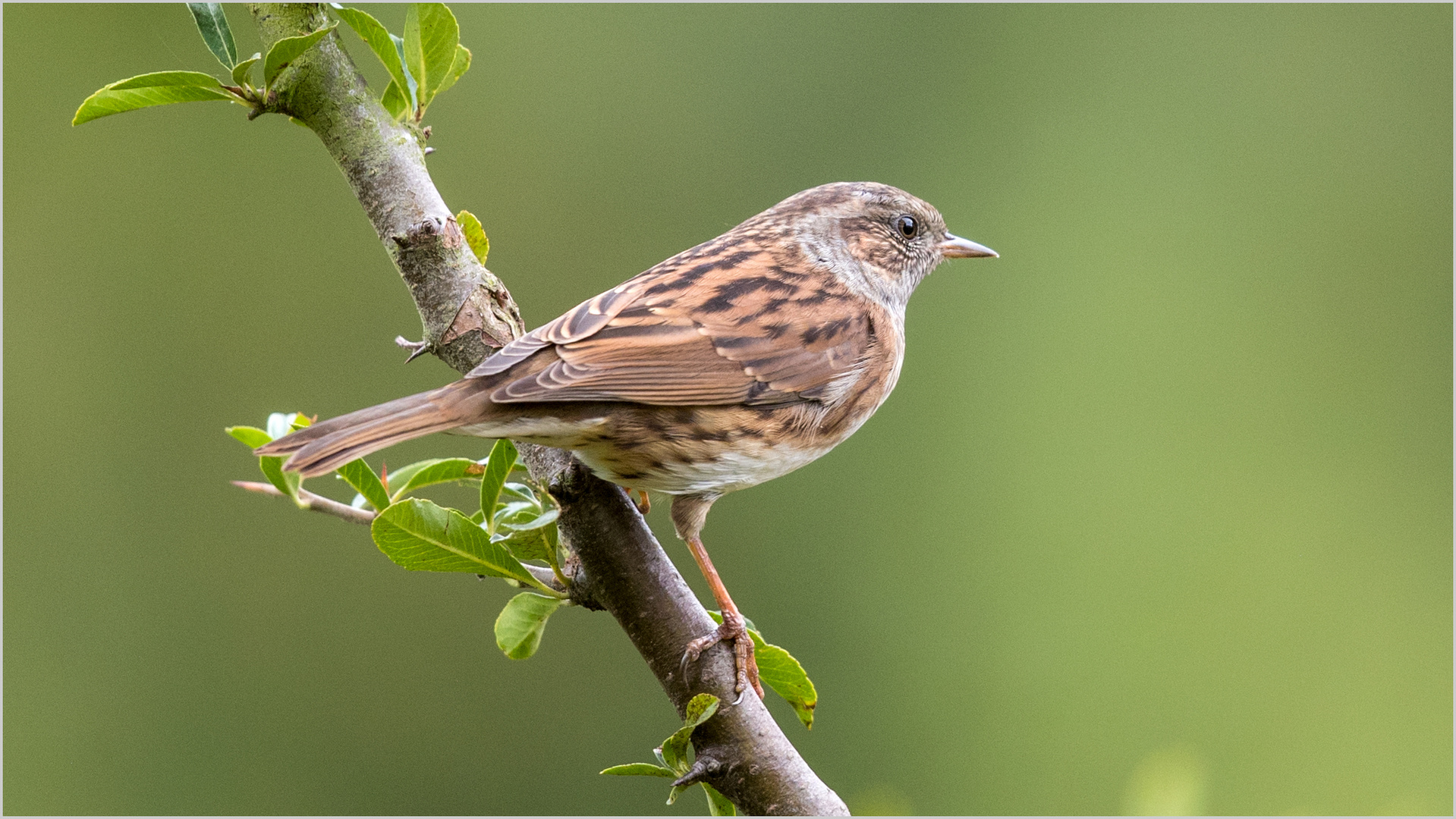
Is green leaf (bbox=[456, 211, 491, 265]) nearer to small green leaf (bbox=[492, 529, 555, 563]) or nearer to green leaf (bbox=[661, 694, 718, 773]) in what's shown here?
small green leaf (bbox=[492, 529, 555, 563])

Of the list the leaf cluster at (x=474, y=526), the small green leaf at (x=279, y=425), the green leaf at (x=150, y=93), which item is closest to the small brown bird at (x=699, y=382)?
the leaf cluster at (x=474, y=526)

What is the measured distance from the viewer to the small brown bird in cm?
258

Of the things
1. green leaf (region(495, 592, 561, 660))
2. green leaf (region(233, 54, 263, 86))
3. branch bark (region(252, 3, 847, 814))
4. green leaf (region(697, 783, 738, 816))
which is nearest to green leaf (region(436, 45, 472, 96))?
branch bark (region(252, 3, 847, 814))

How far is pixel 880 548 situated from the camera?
7293mm

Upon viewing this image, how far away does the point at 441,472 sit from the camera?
278 centimetres

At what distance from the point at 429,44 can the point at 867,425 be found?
532cm

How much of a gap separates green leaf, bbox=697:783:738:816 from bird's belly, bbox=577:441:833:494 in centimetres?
63

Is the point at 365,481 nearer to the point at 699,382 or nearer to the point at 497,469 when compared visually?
the point at 497,469

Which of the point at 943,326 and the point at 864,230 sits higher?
the point at 864,230

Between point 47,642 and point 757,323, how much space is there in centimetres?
558

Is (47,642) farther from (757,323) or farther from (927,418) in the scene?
(757,323)

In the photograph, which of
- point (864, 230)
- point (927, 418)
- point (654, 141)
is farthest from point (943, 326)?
point (864, 230)

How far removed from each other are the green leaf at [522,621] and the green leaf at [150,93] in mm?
1078

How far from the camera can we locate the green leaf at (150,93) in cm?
246
